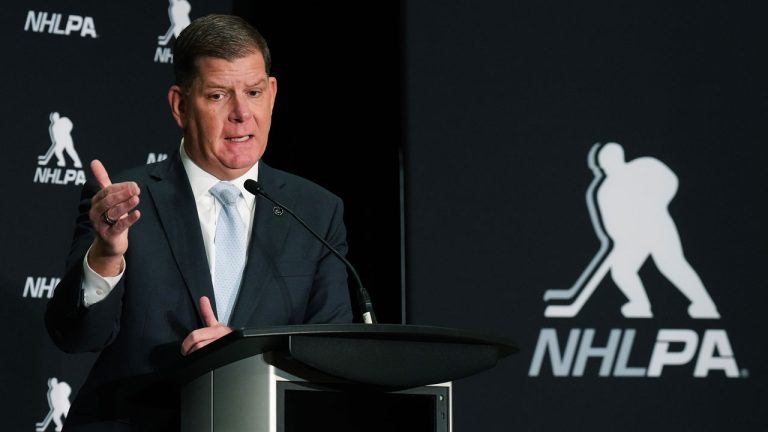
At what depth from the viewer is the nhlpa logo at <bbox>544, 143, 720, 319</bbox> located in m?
3.97

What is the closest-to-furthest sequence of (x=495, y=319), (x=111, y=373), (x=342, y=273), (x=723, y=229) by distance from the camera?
(x=111, y=373) < (x=342, y=273) < (x=495, y=319) < (x=723, y=229)

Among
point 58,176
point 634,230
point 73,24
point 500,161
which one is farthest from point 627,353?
point 73,24

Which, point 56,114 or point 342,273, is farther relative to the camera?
point 56,114

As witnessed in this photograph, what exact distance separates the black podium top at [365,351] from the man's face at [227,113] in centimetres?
61

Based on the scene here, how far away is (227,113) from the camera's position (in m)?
2.35

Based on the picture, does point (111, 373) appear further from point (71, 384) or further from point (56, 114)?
point (56, 114)

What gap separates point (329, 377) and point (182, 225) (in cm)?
58

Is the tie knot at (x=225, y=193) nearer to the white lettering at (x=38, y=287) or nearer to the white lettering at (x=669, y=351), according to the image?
the white lettering at (x=38, y=287)

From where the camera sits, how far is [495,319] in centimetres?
384

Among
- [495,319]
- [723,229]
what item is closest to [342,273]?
[495,319]

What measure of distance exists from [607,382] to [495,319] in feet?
1.56

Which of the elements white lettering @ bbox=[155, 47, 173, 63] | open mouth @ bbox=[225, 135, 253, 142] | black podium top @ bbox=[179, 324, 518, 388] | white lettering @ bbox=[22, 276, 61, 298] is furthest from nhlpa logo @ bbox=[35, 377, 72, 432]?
black podium top @ bbox=[179, 324, 518, 388]

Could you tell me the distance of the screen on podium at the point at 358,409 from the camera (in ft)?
5.84

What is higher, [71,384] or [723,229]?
[723,229]
